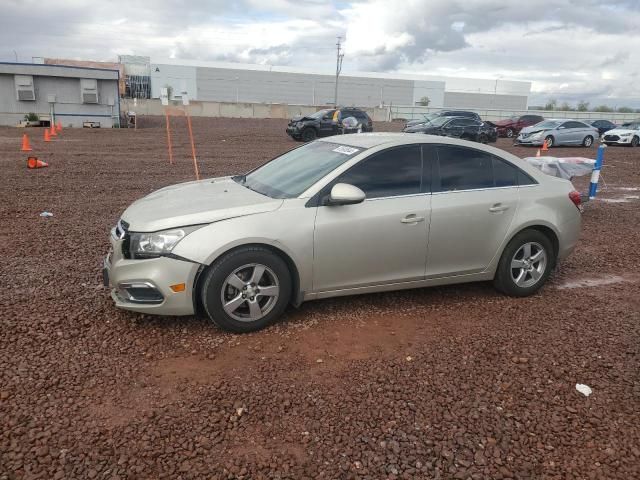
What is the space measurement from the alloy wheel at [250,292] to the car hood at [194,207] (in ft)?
1.51

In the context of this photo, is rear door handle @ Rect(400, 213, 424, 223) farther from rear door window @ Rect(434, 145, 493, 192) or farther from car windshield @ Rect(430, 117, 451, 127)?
car windshield @ Rect(430, 117, 451, 127)

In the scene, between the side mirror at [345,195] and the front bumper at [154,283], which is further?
the side mirror at [345,195]

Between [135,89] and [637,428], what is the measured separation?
261 ft

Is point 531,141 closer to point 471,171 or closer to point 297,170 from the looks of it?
point 471,171

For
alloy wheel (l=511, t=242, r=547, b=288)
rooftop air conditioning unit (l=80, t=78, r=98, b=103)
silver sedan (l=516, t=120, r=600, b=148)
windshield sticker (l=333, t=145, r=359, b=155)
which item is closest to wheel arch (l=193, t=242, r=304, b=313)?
windshield sticker (l=333, t=145, r=359, b=155)

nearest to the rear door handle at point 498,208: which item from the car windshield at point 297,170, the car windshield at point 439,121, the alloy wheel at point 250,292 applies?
the car windshield at point 297,170

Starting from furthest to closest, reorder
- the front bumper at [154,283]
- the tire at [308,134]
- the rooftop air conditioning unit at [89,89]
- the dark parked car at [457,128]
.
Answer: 1. the rooftop air conditioning unit at [89,89]
2. the tire at [308,134]
3. the dark parked car at [457,128]
4. the front bumper at [154,283]

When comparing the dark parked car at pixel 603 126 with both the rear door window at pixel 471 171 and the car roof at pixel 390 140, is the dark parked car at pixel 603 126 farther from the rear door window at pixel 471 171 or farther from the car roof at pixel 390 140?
the car roof at pixel 390 140

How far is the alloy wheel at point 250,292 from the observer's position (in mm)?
4121

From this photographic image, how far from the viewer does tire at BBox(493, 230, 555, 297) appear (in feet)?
16.8

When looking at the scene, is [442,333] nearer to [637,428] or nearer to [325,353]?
[325,353]

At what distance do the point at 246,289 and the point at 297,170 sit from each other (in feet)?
4.42

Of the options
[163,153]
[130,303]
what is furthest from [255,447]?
[163,153]

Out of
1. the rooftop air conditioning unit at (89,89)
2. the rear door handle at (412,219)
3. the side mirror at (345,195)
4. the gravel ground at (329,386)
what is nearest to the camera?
the gravel ground at (329,386)
